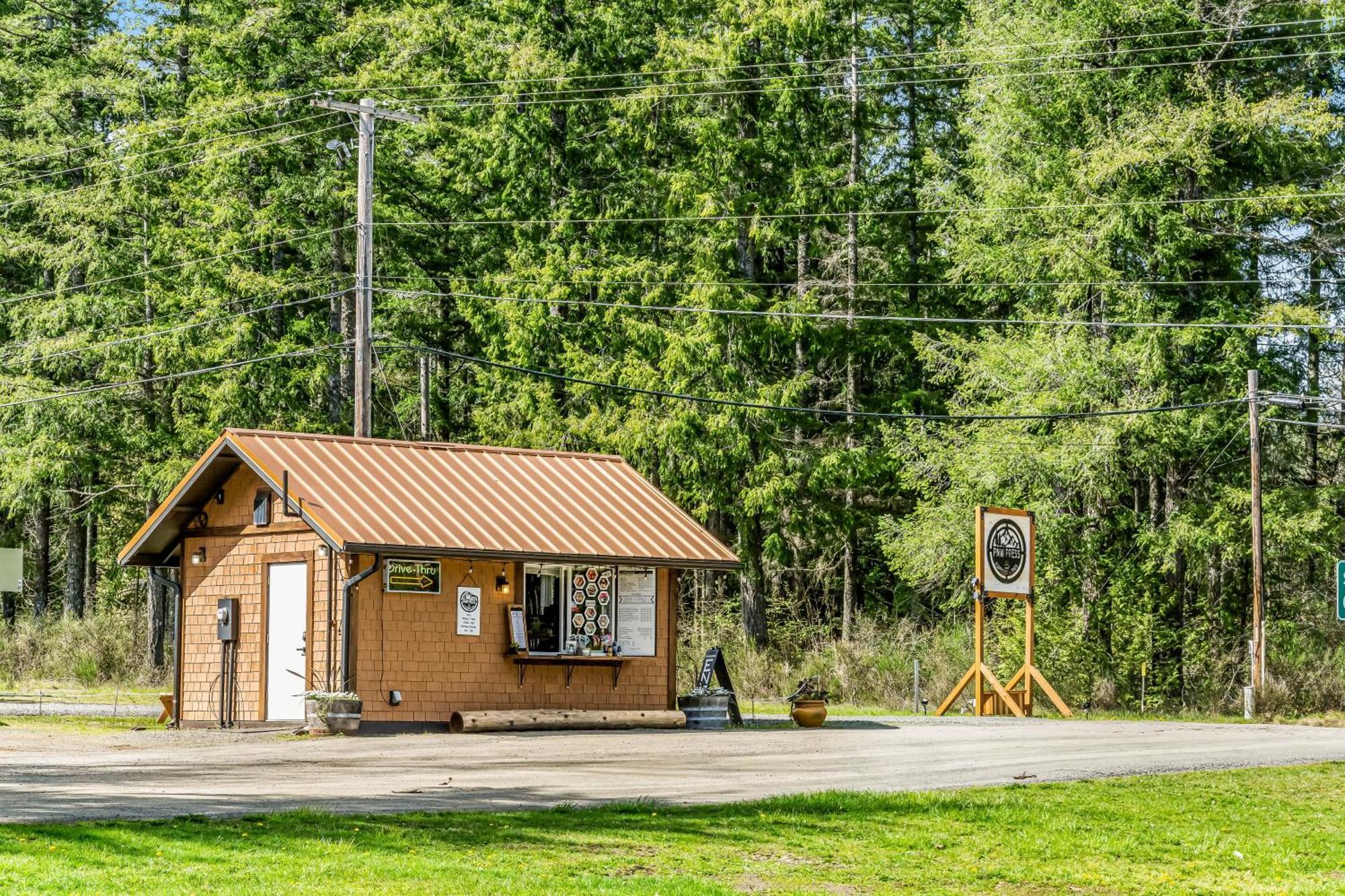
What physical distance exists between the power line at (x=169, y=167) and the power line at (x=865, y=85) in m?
2.74

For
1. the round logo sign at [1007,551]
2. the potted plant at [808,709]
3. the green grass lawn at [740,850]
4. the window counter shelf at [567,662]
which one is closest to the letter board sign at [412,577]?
the window counter shelf at [567,662]

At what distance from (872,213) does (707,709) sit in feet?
65.1

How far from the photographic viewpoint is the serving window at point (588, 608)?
25422mm

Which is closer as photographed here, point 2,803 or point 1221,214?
point 2,803

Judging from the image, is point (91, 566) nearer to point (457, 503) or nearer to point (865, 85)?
Answer: point (865, 85)

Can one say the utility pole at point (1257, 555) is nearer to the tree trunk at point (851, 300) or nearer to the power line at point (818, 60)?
the power line at point (818, 60)

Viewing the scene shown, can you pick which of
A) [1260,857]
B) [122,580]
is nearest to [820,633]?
[122,580]

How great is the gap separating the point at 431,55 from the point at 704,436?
12.8 meters

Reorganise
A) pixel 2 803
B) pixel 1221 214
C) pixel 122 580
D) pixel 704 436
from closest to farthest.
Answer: pixel 2 803 < pixel 1221 214 < pixel 704 436 < pixel 122 580

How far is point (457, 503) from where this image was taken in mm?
25844

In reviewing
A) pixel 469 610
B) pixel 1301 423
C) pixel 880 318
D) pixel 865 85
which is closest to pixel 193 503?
pixel 469 610

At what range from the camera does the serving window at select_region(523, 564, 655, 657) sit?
25422mm

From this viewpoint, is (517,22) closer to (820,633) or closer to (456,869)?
(820,633)

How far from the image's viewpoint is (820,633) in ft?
136
